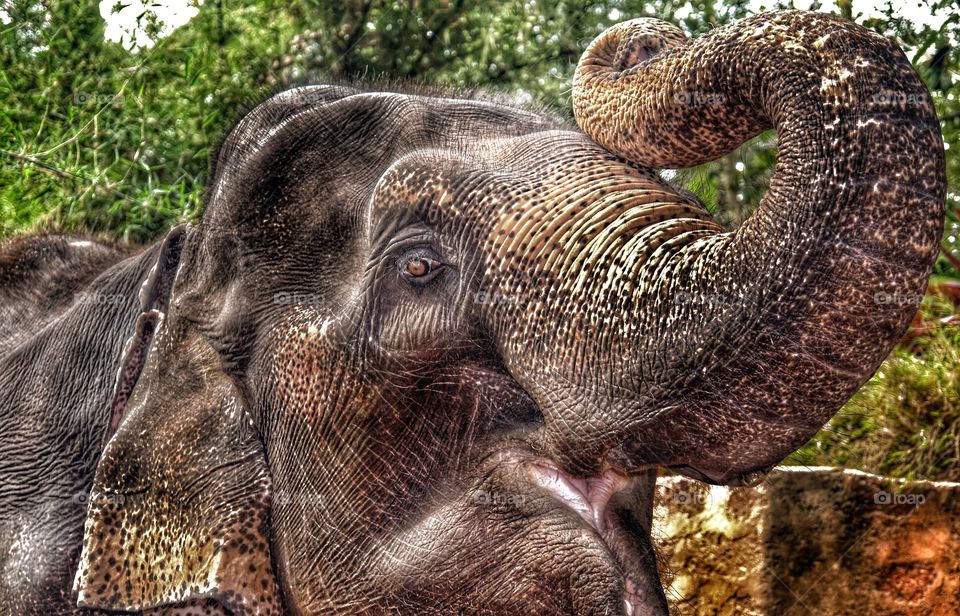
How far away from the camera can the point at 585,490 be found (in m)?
1.75

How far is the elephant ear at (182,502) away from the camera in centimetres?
203

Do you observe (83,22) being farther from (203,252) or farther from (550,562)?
(550,562)

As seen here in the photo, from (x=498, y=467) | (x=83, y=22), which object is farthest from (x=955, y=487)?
(x=83, y=22)

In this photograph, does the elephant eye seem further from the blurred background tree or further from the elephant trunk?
the blurred background tree

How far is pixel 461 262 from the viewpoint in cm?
186

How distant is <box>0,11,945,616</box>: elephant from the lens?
4.68ft

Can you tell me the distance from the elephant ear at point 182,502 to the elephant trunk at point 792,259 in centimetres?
76

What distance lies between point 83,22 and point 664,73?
4.01 meters

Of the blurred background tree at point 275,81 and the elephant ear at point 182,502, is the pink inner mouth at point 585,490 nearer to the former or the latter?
the elephant ear at point 182,502

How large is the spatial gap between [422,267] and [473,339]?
16 centimetres

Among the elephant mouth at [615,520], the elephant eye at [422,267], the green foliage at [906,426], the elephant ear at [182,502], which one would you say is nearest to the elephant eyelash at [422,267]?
the elephant eye at [422,267]

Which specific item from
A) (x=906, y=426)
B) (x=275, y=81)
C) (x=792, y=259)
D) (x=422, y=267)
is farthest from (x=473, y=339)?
(x=906, y=426)

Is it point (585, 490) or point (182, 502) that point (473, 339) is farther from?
point (182, 502)

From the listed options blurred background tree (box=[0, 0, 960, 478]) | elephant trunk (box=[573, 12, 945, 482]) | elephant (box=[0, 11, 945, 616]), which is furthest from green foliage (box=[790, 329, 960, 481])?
elephant trunk (box=[573, 12, 945, 482])
